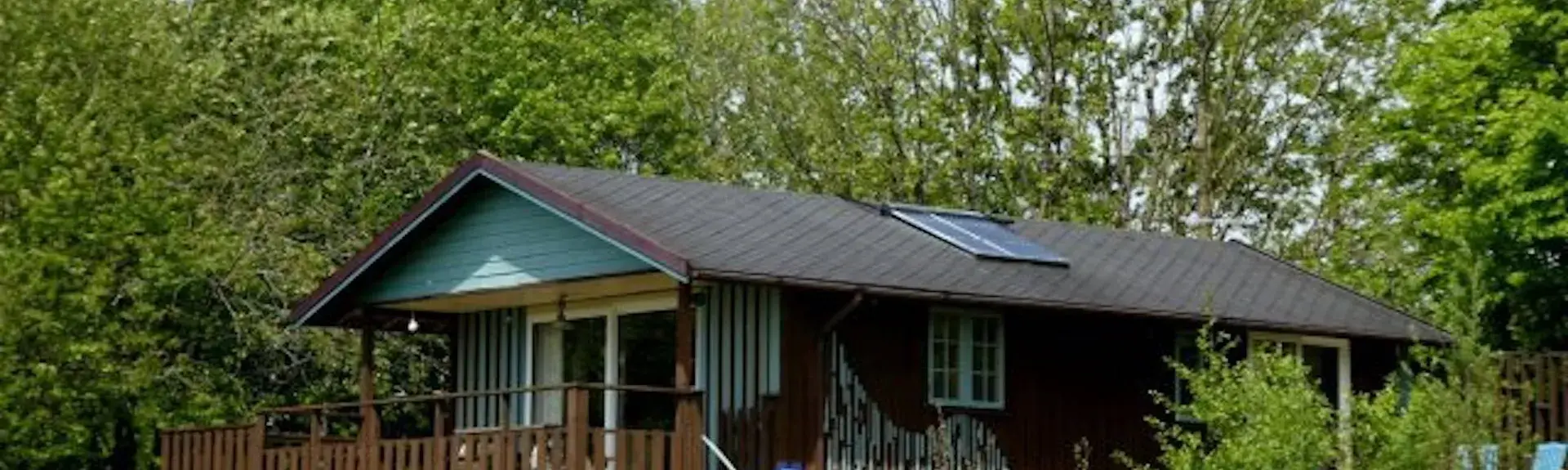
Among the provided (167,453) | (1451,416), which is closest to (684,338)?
(167,453)

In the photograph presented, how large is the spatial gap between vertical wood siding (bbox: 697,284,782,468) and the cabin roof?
0.53 meters

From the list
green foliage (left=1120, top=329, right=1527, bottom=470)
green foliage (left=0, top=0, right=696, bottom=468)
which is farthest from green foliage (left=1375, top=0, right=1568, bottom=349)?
green foliage (left=0, top=0, right=696, bottom=468)

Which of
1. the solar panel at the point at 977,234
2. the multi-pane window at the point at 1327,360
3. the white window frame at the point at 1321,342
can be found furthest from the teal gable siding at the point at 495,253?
the multi-pane window at the point at 1327,360

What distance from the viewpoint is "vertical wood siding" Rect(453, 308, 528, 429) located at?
24547mm

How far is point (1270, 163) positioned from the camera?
4019 cm

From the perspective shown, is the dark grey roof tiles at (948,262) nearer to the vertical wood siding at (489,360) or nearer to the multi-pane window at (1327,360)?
the multi-pane window at (1327,360)

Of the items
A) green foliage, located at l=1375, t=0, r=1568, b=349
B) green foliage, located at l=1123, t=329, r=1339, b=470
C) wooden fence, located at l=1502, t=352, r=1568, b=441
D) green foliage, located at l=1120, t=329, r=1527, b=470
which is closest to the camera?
green foliage, located at l=1120, t=329, r=1527, b=470

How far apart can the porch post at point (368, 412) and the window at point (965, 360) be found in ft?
16.0

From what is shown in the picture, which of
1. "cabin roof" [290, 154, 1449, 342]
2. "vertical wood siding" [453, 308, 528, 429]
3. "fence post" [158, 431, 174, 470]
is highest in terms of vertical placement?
"cabin roof" [290, 154, 1449, 342]

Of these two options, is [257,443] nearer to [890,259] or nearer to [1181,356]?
[890,259]

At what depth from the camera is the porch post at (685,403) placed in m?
20.5

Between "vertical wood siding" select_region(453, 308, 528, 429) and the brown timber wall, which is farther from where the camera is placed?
"vertical wood siding" select_region(453, 308, 528, 429)

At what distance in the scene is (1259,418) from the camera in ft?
60.6

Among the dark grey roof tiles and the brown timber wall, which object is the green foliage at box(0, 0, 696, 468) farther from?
the brown timber wall
